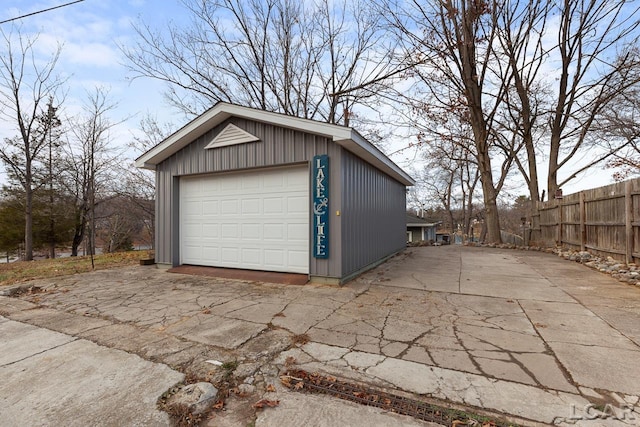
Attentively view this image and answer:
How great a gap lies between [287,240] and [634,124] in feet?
47.9

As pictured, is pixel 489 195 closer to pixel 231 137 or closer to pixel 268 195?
pixel 268 195

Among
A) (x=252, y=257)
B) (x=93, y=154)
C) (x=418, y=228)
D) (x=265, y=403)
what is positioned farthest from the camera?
(x=418, y=228)

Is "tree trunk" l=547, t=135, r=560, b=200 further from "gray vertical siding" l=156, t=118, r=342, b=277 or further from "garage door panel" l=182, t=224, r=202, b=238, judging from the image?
"garage door panel" l=182, t=224, r=202, b=238

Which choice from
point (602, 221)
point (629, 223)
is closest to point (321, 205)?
point (629, 223)

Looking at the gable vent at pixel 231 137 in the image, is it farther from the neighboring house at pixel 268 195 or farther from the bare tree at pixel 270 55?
the bare tree at pixel 270 55

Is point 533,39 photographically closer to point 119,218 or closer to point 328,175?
point 328,175

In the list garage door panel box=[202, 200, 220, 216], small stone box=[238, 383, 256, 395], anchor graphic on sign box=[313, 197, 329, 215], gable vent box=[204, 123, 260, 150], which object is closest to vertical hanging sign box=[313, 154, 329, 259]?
anchor graphic on sign box=[313, 197, 329, 215]

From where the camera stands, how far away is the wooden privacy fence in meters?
5.23

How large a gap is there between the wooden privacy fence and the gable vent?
7219mm

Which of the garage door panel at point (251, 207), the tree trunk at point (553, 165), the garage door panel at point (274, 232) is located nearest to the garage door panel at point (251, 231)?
the garage door panel at point (274, 232)

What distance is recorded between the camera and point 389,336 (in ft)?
9.00

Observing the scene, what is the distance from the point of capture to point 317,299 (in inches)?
159

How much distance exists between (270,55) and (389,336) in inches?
516

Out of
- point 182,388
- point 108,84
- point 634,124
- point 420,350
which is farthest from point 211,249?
point 634,124
